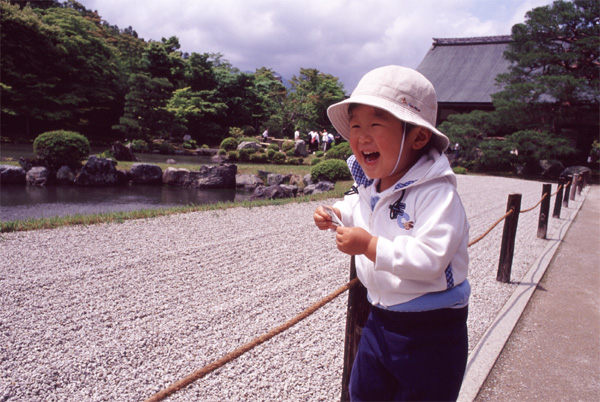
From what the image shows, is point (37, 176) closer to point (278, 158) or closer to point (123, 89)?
point (278, 158)

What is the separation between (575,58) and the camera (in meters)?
16.8

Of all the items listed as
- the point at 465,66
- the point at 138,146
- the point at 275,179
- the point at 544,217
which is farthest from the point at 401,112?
the point at 465,66

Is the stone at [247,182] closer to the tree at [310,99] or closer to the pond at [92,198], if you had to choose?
the pond at [92,198]

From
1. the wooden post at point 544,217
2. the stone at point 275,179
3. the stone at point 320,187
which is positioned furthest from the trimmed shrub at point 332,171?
the wooden post at point 544,217

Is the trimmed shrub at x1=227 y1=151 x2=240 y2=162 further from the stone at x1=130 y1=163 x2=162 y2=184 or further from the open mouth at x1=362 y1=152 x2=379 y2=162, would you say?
the open mouth at x1=362 y1=152 x2=379 y2=162

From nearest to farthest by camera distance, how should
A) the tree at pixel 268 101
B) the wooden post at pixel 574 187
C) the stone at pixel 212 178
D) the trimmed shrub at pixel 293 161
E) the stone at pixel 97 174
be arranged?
the wooden post at pixel 574 187 → the stone at pixel 97 174 → the stone at pixel 212 178 → the trimmed shrub at pixel 293 161 → the tree at pixel 268 101

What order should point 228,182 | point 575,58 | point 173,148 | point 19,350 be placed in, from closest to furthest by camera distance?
point 19,350 < point 228,182 < point 575,58 < point 173,148

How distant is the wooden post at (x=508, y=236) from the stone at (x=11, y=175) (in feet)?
43.6

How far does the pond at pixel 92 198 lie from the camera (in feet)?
29.4

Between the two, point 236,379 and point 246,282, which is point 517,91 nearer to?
point 246,282

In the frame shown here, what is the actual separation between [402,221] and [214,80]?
30529 millimetres

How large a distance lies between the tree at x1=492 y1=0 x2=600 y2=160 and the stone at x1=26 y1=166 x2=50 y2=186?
60.6 ft

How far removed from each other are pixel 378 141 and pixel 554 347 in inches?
110

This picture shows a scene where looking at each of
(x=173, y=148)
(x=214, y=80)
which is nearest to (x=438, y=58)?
(x=214, y=80)
